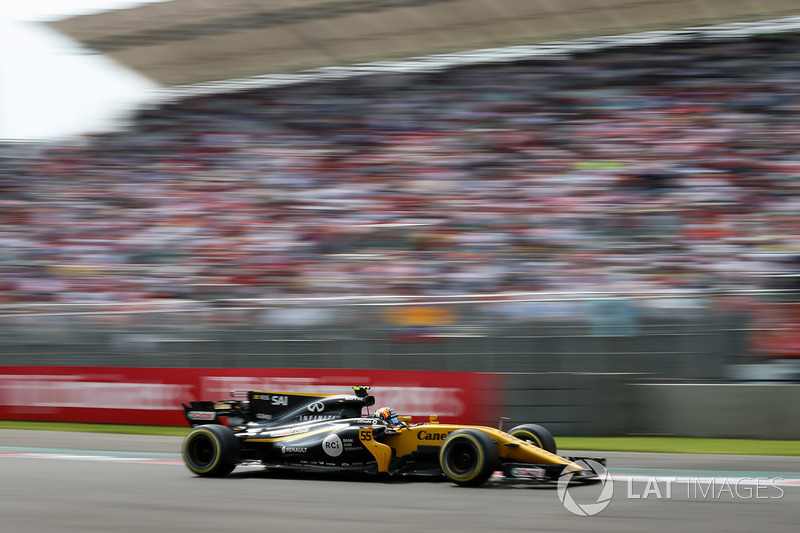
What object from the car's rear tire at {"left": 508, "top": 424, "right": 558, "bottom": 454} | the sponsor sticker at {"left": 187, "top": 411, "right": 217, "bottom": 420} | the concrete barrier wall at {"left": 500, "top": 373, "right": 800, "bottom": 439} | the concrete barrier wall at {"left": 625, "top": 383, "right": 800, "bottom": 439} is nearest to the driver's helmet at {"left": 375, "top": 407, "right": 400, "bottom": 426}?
the car's rear tire at {"left": 508, "top": 424, "right": 558, "bottom": 454}

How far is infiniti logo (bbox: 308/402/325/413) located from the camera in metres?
7.77

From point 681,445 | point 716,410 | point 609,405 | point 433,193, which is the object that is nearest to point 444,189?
point 433,193

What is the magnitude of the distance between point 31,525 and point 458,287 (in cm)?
900

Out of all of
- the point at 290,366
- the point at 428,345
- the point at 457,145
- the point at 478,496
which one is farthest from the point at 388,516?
the point at 457,145

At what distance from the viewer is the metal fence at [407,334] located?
1053 cm

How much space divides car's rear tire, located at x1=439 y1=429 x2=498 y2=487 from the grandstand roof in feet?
45.9

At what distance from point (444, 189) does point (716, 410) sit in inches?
291

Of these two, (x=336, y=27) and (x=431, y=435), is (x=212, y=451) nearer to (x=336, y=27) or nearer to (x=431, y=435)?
(x=431, y=435)

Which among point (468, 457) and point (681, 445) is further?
point (681, 445)

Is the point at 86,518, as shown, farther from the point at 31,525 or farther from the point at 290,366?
the point at 290,366

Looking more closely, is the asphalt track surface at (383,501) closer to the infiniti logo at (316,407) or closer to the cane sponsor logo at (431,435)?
the cane sponsor logo at (431,435)

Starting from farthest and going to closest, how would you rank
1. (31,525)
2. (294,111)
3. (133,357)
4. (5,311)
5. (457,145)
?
(294,111) → (457,145) → (5,311) → (133,357) → (31,525)

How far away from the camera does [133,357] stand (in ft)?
41.9

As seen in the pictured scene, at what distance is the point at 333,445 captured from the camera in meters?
7.31
